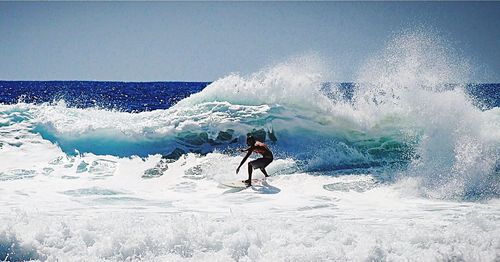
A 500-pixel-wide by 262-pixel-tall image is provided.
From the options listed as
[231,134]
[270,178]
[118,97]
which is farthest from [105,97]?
[270,178]

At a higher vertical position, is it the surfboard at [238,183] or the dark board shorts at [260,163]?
the dark board shorts at [260,163]

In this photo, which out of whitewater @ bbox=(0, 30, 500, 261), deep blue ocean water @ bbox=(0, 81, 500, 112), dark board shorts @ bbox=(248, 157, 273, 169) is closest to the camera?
whitewater @ bbox=(0, 30, 500, 261)

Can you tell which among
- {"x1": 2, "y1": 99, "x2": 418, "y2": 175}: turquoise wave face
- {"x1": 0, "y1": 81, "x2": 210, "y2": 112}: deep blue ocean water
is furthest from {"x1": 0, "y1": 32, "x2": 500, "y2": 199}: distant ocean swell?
{"x1": 0, "y1": 81, "x2": 210, "y2": 112}: deep blue ocean water

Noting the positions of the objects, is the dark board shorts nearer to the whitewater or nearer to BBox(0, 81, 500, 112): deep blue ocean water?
the whitewater

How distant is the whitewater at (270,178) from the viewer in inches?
266

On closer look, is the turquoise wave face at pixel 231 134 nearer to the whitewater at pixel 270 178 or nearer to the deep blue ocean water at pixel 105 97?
the whitewater at pixel 270 178

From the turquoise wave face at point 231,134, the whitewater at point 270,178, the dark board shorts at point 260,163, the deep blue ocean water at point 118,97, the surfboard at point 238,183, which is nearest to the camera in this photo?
the whitewater at point 270,178

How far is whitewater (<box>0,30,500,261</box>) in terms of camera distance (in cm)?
676

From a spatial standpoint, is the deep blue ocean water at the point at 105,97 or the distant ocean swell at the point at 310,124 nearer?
the distant ocean swell at the point at 310,124

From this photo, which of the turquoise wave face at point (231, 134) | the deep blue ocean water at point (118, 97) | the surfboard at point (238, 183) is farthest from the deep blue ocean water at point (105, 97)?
the surfboard at point (238, 183)

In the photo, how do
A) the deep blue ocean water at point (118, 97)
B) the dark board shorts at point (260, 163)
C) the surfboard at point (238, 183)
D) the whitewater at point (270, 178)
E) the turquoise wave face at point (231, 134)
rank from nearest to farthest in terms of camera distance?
the whitewater at point (270, 178), the surfboard at point (238, 183), the dark board shorts at point (260, 163), the turquoise wave face at point (231, 134), the deep blue ocean water at point (118, 97)

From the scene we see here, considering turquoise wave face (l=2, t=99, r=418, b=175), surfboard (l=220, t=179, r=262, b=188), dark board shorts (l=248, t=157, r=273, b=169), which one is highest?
turquoise wave face (l=2, t=99, r=418, b=175)

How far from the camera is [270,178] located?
464 inches

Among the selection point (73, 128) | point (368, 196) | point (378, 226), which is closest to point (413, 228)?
point (378, 226)
